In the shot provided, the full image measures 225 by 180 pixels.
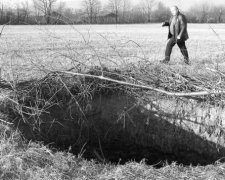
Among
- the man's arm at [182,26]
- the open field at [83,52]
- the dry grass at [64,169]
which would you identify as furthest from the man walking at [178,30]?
the dry grass at [64,169]

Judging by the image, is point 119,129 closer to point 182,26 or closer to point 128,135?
point 128,135

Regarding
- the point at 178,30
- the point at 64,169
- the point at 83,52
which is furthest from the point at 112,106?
the point at 83,52

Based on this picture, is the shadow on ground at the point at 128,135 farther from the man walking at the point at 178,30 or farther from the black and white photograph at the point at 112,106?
the man walking at the point at 178,30

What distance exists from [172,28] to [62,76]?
362 centimetres

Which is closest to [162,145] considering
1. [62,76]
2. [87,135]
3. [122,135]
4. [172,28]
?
[122,135]

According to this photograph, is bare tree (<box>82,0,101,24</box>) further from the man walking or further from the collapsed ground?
the man walking

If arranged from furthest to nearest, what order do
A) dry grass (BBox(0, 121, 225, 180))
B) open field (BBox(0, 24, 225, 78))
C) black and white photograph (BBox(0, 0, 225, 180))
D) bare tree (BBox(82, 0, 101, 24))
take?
bare tree (BBox(82, 0, 101, 24)), open field (BBox(0, 24, 225, 78)), black and white photograph (BBox(0, 0, 225, 180)), dry grass (BBox(0, 121, 225, 180))

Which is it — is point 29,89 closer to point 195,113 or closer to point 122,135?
point 122,135

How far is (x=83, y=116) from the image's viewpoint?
5.44m

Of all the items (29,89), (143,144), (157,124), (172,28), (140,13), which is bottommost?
(143,144)

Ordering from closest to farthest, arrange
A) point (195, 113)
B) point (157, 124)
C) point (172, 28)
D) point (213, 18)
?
point (195, 113) → point (157, 124) → point (172, 28) → point (213, 18)

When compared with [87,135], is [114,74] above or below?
above

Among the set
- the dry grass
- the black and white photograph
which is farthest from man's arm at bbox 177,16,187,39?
the dry grass

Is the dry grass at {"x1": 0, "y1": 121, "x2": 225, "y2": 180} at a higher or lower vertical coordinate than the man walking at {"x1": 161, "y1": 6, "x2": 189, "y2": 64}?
lower
